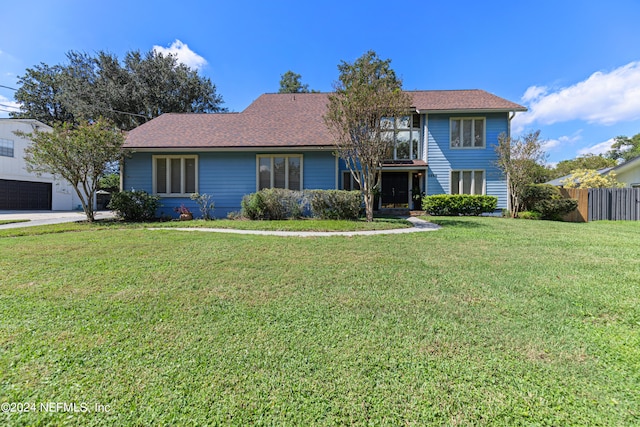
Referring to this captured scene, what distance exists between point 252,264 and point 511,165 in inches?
520

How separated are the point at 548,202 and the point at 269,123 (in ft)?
45.7

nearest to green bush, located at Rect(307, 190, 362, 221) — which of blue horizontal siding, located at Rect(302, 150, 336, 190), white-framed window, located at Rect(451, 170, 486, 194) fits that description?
blue horizontal siding, located at Rect(302, 150, 336, 190)

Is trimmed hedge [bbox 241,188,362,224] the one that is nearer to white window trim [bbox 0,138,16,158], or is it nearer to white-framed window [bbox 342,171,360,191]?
white-framed window [bbox 342,171,360,191]

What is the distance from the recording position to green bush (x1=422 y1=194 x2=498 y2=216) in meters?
12.9

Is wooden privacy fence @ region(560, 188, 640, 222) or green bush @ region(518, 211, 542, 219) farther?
wooden privacy fence @ region(560, 188, 640, 222)

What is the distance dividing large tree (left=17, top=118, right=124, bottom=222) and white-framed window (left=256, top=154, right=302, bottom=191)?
18.3 feet

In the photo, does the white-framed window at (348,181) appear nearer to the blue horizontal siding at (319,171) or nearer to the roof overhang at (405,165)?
the roof overhang at (405,165)

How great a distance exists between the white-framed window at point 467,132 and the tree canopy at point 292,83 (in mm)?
21101

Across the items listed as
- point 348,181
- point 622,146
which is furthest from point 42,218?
point 622,146

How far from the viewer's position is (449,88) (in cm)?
1745

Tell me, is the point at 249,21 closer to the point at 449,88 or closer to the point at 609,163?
the point at 449,88

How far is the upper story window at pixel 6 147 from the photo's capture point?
1798 cm

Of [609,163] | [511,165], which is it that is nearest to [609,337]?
[511,165]

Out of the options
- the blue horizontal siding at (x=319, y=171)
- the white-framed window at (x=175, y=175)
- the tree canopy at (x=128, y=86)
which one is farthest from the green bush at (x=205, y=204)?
the tree canopy at (x=128, y=86)
